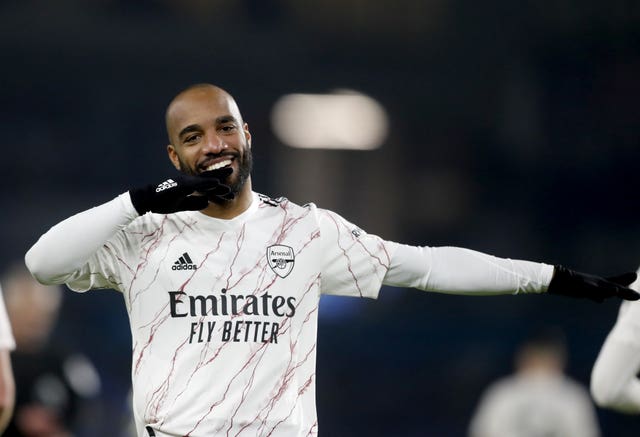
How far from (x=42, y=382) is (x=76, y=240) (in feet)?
6.94

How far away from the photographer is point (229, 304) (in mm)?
3646

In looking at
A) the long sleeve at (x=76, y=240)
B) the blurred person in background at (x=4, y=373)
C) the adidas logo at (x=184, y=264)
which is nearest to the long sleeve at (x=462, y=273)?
the adidas logo at (x=184, y=264)

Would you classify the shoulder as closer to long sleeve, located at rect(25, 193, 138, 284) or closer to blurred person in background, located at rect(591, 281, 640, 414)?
long sleeve, located at rect(25, 193, 138, 284)

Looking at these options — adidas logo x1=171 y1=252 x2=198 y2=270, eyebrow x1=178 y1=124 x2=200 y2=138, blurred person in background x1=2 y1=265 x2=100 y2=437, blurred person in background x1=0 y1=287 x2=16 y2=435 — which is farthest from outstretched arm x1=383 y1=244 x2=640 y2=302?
blurred person in background x1=2 y1=265 x2=100 y2=437

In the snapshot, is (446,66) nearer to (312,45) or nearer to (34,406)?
(312,45)

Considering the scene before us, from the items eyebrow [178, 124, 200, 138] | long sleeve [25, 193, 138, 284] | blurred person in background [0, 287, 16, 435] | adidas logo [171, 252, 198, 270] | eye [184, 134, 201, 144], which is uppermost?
eyebrow [178, 124, 200, 138]

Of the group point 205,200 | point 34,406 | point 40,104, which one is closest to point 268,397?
point 205,200

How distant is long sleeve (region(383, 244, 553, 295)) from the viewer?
12.6ft

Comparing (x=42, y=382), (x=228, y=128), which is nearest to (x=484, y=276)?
(x=228, y=128)

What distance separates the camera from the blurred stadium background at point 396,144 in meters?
10.6

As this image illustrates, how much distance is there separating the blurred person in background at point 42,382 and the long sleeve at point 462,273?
2114 mm

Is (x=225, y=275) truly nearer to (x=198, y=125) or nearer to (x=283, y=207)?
(x=283, y=207)

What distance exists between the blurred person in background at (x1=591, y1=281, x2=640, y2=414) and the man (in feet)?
0.40

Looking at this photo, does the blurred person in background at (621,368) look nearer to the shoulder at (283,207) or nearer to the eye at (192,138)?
the shoulder at (283,207)
